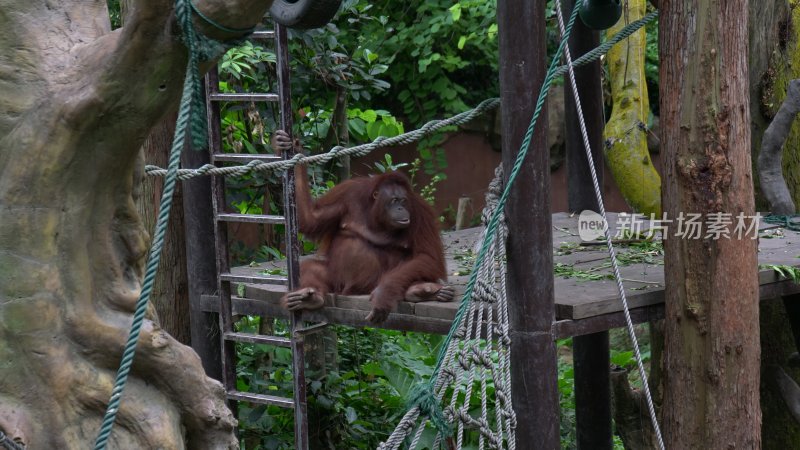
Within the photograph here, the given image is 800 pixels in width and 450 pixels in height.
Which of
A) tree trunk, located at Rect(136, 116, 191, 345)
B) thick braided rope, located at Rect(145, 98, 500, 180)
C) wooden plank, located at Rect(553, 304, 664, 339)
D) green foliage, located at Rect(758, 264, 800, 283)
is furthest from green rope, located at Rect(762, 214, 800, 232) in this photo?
tree trunk, located at Rect(136, 116, 191, 345)

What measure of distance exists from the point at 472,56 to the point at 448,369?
23.6 feet

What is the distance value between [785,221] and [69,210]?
12.7 ft

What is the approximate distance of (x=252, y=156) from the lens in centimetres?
430

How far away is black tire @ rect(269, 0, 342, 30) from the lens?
2359mm

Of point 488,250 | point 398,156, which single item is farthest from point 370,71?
point 398,156

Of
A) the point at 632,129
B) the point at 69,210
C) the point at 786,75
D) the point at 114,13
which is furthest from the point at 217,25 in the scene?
the point at 114,13

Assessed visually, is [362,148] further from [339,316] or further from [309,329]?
[309,329]

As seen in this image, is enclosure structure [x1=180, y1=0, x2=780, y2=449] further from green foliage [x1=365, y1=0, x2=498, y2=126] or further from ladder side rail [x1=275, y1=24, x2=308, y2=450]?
green foliage [x1=365, y1=0, x2=498, y2=126]

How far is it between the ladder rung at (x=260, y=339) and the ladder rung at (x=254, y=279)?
0.25m

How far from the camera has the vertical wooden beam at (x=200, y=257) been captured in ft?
15.3

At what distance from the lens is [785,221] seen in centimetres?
504

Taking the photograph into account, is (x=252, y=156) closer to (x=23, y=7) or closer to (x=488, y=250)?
(x=488, y=250)

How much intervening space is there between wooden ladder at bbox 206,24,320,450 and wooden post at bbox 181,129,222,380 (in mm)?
93

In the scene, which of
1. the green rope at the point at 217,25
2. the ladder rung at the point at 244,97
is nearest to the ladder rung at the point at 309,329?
the ladder rung at the point at 244,97
